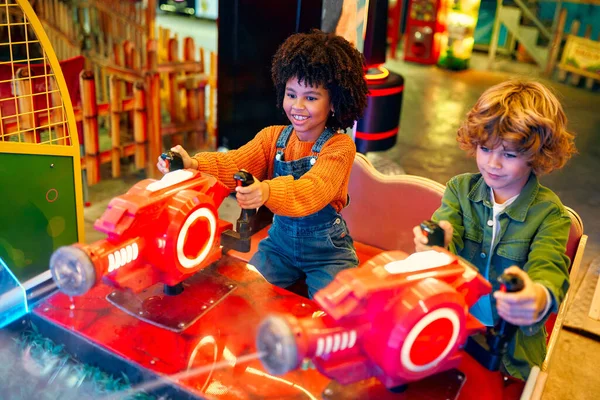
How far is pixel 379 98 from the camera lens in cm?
317

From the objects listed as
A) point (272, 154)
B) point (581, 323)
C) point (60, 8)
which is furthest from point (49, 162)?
point (60, 8)

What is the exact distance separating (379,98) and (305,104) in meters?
1.91

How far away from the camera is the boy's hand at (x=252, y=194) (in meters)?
1.06

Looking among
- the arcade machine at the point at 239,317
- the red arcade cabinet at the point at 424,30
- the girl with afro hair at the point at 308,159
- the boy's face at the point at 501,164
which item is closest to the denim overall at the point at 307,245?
the girl with afro hair at the point at 308,159

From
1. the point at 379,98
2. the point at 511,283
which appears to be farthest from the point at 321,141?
the point at 379,98

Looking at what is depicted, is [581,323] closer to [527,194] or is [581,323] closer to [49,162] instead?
[527,194]

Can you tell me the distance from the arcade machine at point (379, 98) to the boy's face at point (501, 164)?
1908mm

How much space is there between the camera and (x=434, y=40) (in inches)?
268

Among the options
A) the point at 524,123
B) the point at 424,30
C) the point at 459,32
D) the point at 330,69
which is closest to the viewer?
the point at 524,123

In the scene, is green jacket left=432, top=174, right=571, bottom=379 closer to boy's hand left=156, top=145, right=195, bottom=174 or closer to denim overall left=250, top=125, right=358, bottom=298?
denim overall left=250, top=125, right=358, bottom=298

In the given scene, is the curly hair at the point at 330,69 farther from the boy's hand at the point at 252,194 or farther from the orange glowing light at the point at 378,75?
the orange glowing light at the point at 378,75

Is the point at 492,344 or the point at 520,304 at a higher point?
the point at 520,304

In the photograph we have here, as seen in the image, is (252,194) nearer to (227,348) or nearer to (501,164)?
(227,348)

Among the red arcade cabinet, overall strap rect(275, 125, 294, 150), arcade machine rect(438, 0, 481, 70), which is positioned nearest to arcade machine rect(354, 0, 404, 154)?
overall strap rect(275, 125, 294, 150)
